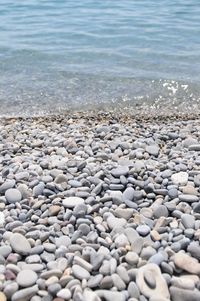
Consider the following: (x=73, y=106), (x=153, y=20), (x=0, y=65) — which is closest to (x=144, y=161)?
(x=73, y=106)

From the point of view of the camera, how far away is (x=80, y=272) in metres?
2.93

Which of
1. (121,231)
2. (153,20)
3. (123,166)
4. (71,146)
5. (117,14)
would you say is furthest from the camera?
(117,14)

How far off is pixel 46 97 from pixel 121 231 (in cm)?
492

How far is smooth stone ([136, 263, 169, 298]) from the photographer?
278cm

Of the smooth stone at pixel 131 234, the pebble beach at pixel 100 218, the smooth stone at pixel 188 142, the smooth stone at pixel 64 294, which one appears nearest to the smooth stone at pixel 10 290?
the pebble beach at pixel 100 218

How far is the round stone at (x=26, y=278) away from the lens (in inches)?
112

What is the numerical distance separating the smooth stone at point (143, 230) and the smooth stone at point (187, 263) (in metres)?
0.34

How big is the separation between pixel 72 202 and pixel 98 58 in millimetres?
6191

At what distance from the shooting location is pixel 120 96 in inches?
312

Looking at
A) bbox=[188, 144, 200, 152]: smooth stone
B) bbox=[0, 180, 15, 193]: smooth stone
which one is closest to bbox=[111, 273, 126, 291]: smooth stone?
bbox=[0, 180, 15, 193]: smooth stone

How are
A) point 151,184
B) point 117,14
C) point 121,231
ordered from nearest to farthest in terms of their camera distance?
point 121,231 → point 151,184 → point 117,14

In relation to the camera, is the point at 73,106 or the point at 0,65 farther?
the point at 0,65

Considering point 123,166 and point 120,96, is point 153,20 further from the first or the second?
point 123,166

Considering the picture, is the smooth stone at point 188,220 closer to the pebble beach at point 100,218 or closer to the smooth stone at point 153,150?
the pebble beach at point 100,218
